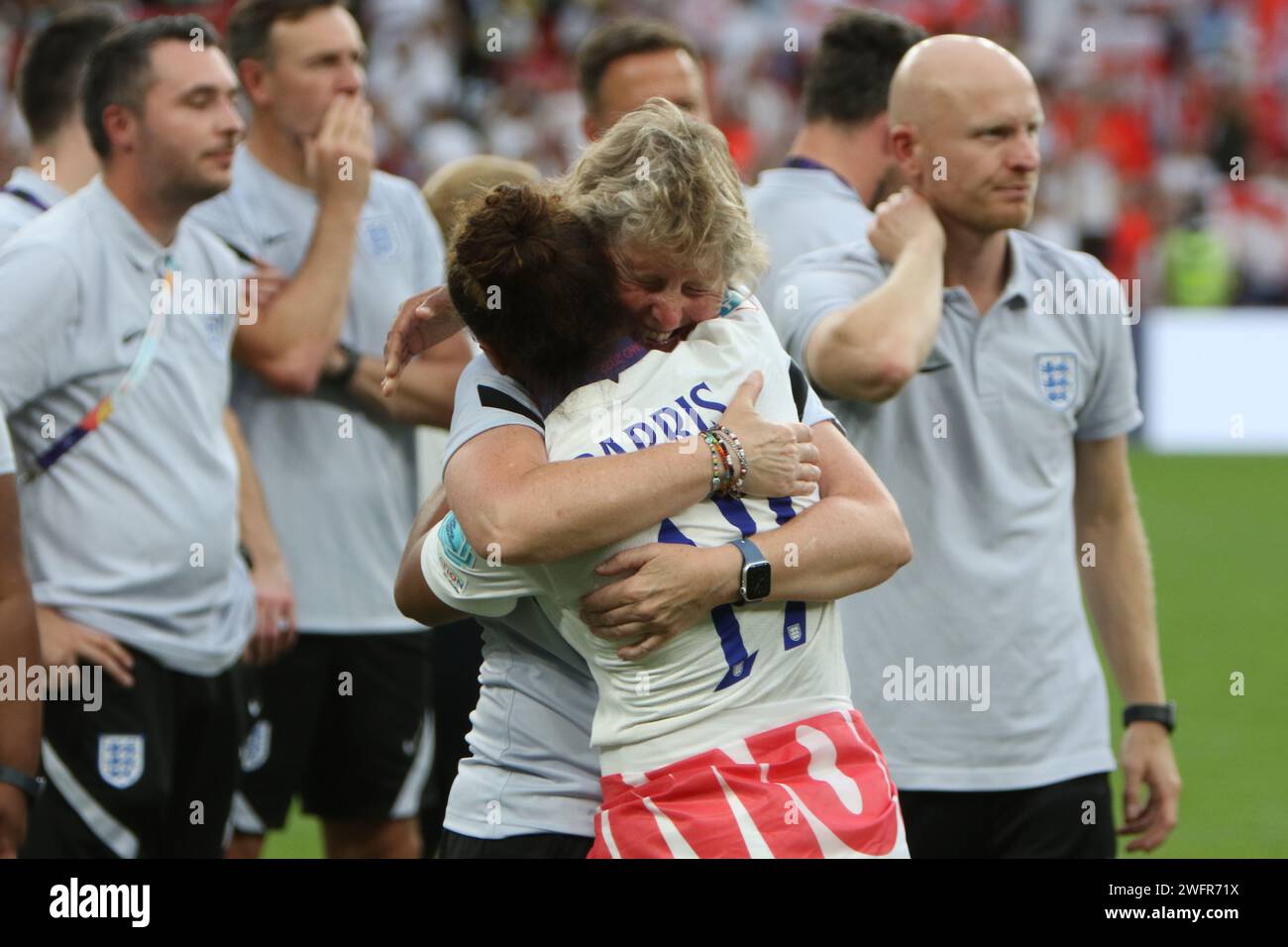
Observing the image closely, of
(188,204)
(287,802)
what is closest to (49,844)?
(287,802)

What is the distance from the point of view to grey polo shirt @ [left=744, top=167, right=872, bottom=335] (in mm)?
4633

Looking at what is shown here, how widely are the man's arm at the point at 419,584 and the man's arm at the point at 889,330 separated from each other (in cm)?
98

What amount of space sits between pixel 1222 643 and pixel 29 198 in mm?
7392

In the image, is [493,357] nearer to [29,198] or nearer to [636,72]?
[29,198]

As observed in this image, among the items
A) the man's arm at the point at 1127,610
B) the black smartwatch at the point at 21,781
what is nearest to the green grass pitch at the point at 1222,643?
the man's arm at the point at 1127,610

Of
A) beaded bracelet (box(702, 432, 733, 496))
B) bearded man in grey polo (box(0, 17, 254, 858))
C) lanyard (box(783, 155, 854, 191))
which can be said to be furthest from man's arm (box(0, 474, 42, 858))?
lanyard (box(783, 155, 854, 191))

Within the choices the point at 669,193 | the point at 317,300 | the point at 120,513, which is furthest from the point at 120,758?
the point at 669,193

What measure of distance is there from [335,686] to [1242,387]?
13.4 meters

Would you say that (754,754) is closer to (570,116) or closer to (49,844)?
(49,844)

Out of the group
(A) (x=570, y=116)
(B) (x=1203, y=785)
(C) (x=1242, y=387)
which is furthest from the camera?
(A) (x=570, y=116)

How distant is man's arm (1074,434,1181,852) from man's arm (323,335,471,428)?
1666 mm

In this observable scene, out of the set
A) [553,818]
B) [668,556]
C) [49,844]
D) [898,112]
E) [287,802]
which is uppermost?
[898,112]

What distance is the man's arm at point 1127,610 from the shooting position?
4.04m

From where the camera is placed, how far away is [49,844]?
4117mm
